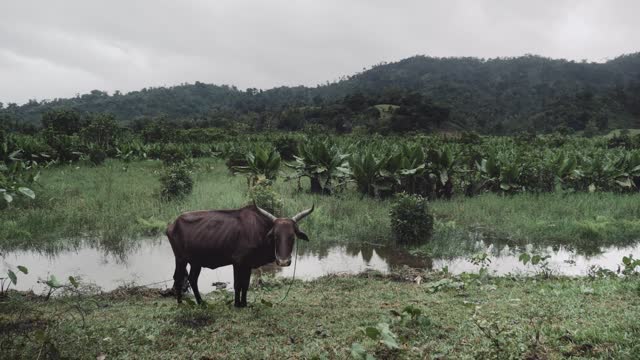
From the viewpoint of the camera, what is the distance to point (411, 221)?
904 centimetres

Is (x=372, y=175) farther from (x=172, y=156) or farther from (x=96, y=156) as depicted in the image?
(x=96, y=156)

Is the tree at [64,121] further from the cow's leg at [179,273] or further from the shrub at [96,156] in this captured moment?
the cow's leg at [179,273]

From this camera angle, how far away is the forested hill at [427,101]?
186 feet

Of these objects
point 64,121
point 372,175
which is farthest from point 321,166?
point 64,121

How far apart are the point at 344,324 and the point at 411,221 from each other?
15.7 ft

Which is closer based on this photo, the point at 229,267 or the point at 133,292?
the point at 133,292

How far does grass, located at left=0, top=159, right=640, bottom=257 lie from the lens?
Result: 30.5 feet

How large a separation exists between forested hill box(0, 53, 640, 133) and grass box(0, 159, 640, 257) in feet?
126

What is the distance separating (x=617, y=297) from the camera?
5.19 m

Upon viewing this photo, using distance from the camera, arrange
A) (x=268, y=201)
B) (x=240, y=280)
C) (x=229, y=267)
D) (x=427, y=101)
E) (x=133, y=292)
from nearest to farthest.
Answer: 1. (x=240, y=280)
2. (x=133, y=292)
3. (x=229, y=267)
4. (x=268, y=201)
5. (x=427, y=101)

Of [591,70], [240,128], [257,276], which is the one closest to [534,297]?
[257,276]

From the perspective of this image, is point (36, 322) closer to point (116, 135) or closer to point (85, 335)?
point (85, 335)

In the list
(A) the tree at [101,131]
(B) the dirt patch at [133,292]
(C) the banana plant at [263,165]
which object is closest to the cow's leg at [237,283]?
(B) the dirt patch at [133,292]

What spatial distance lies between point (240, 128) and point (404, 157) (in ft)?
150
